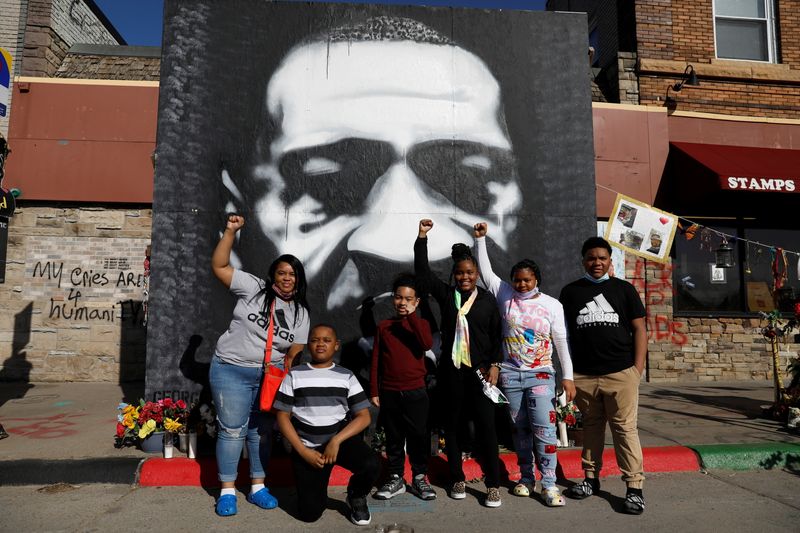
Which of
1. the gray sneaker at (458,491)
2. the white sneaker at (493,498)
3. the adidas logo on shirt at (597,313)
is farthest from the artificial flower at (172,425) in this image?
the adidas logo on shirt at (597,313)

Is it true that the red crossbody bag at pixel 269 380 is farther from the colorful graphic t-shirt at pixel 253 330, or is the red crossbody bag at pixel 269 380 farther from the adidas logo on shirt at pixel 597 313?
the adidas logo on shirt at pixel 597 313

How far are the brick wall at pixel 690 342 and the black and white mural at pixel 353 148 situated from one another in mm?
4049

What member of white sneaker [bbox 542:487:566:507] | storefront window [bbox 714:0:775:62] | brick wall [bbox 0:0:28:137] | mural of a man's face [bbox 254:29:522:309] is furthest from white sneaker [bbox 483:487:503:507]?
brick wall [bbox 0:0:28:137]

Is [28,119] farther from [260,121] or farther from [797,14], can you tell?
[797,14]

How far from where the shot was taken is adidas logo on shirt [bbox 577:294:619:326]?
12.2 feet

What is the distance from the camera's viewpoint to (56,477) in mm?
4059

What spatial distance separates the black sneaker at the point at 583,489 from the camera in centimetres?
379

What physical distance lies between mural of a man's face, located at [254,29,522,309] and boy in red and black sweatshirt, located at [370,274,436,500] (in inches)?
57.6

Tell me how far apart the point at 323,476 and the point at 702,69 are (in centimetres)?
964

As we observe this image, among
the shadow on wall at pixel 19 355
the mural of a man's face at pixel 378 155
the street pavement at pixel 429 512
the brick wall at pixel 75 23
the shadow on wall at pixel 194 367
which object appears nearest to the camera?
the street pavement at pixel 429 512

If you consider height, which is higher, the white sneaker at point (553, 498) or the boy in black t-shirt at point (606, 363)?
the boy in black t-shirt at point (606, 363)

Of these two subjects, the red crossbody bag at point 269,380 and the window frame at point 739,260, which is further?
the window frame at point 739,260

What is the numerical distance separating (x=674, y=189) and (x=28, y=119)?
412 inches

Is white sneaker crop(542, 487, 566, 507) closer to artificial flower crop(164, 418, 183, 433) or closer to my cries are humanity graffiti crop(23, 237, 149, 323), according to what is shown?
artificial flower crop(164, 418, 183, 433)
